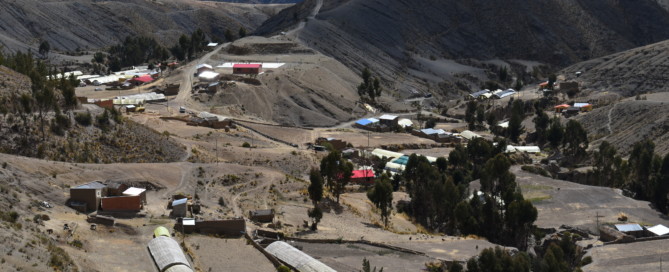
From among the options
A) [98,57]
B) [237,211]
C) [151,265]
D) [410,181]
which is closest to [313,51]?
[98,57]

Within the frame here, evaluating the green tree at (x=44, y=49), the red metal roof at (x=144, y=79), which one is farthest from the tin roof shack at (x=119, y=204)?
the green tree at (x=44, y=49)

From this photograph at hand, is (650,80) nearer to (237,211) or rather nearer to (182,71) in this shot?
(182,71)

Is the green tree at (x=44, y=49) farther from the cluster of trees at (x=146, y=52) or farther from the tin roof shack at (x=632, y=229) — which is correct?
the tin roof shack at (x=632, y=229)

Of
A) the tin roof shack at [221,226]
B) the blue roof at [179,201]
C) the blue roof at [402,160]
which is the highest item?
the blue roof at [402,160]

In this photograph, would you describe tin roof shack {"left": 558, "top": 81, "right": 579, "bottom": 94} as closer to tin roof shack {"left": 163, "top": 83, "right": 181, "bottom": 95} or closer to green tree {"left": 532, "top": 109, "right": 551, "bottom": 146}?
green tree {"left": 532, "top": 109, "right": 551, "bottom": 146}

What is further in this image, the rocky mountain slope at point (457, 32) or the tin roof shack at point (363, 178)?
the rocky mountain slope at point (457, 32)

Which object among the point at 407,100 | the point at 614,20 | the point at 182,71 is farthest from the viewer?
the point at 614,20

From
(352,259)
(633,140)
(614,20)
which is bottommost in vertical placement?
(352,259)
